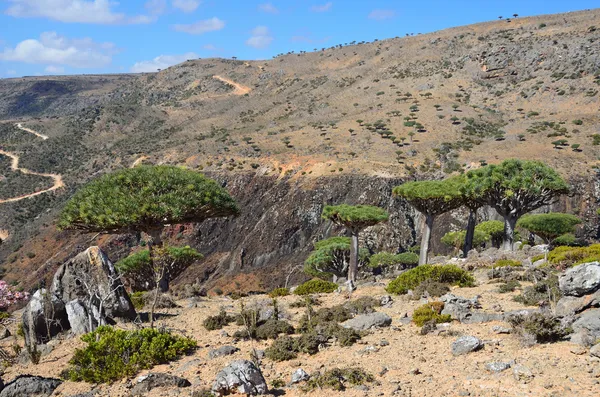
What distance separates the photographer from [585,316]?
984 cm

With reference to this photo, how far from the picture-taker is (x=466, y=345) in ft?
31.9

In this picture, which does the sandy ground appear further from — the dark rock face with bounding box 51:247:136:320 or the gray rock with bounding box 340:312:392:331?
the dark rock face with bounding box 51:247:136:320

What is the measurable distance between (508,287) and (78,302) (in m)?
12.7

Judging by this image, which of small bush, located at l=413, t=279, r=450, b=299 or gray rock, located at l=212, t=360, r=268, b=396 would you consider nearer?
gray rock, located at l=212, t=360, r=268, b=396

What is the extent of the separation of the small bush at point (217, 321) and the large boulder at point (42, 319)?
4010mm

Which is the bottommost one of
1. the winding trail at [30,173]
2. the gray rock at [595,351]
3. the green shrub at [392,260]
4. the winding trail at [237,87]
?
the green shrub at [392,260]

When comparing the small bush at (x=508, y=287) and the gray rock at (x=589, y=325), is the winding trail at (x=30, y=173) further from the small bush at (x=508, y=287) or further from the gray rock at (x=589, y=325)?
the gray rock at (x=589, y=325)

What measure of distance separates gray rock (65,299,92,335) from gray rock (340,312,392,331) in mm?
7082

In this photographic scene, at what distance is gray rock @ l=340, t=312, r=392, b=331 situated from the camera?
12.3 m

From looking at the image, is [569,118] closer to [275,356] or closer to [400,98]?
[400,98]

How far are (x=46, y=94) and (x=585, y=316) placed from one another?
20683 cm

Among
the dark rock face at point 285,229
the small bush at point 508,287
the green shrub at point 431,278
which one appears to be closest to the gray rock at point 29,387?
the green shrub at point 431,278

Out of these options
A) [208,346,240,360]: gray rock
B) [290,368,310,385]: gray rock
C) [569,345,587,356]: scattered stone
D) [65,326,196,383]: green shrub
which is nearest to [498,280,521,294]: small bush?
[569,345,587,356]: scattered stone

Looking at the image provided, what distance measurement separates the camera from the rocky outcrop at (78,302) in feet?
42.9
